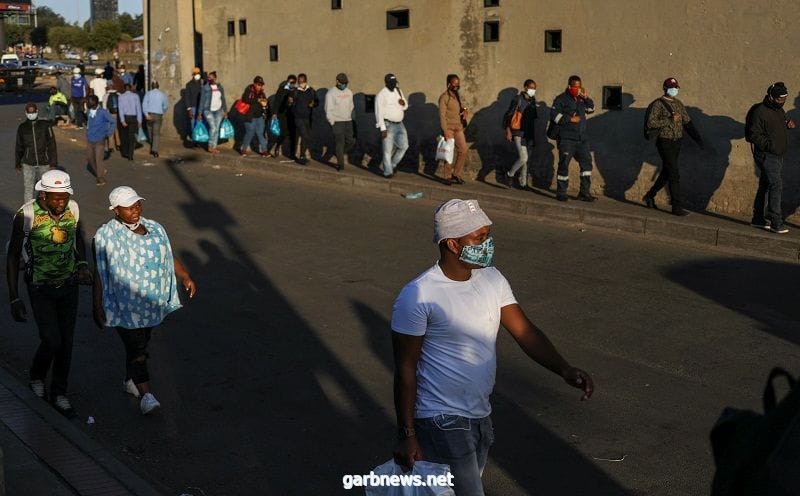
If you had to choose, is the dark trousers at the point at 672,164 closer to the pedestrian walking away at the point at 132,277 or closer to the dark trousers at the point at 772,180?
the dark trousers at the point at 772,180

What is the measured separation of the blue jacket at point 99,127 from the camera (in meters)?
18.7

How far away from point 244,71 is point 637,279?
1493 centimetres

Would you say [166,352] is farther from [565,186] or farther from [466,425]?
[565,186]

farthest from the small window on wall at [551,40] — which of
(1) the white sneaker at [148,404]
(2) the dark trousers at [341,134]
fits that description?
(1) the white sneaker at [148,404]

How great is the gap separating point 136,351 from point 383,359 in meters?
2.03

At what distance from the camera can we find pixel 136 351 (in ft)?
23.7

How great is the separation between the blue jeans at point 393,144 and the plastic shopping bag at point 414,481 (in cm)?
1420

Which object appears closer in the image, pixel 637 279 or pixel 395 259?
pixel 637 279

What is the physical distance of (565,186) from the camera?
1534cm

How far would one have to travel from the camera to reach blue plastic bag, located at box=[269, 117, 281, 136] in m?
21.6

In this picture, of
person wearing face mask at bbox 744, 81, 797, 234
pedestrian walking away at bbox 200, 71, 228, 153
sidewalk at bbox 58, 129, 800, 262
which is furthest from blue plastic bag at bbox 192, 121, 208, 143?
person wearing face mask at bbox 744, 81, 797, 234

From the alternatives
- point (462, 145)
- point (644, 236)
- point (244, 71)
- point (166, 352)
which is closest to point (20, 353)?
point (166, 352)

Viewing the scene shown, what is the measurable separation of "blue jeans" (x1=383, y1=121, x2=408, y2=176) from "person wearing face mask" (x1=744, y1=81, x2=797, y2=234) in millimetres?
6614

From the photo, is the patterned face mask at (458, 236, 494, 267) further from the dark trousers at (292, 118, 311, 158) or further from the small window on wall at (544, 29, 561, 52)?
the dark trousers at (292, 118, 311, 158)
